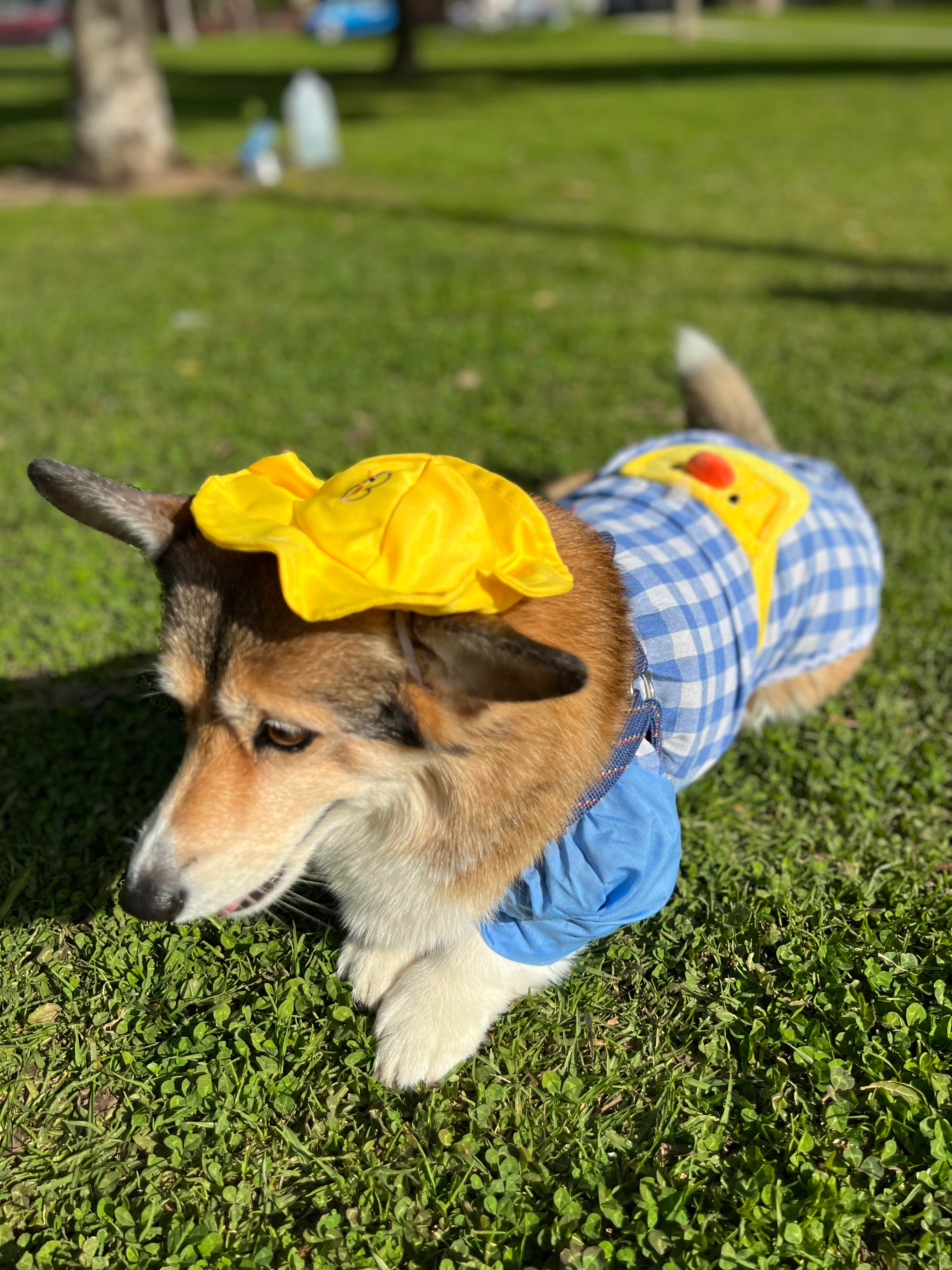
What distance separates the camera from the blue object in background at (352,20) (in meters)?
45.1

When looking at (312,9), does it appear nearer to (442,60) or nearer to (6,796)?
(442,60)

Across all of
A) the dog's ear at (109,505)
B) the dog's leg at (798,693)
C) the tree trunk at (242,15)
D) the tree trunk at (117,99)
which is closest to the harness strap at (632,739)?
the dog's leg at (798,693)

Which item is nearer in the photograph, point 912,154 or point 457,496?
point 457,496

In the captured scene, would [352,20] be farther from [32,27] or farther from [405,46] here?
[405,46]

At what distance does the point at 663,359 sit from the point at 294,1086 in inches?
219

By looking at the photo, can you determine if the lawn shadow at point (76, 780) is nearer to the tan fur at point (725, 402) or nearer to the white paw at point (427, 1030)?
the white paw at point (427, 1030)

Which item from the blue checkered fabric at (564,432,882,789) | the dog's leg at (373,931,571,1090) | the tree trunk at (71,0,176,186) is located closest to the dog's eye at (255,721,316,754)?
the dog's leg at (373,931,571,1090)

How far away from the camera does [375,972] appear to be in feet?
8.18

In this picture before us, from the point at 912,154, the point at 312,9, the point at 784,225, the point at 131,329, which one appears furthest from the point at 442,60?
the point at 312,9

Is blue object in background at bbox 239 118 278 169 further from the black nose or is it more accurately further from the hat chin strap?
the black nose

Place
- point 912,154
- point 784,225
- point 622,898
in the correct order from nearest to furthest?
point 622,898, point 784,225, point 912,154

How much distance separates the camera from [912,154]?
12500mm

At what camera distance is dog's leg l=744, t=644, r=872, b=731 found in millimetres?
3324

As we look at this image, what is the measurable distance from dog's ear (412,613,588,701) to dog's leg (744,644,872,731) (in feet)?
5.74
